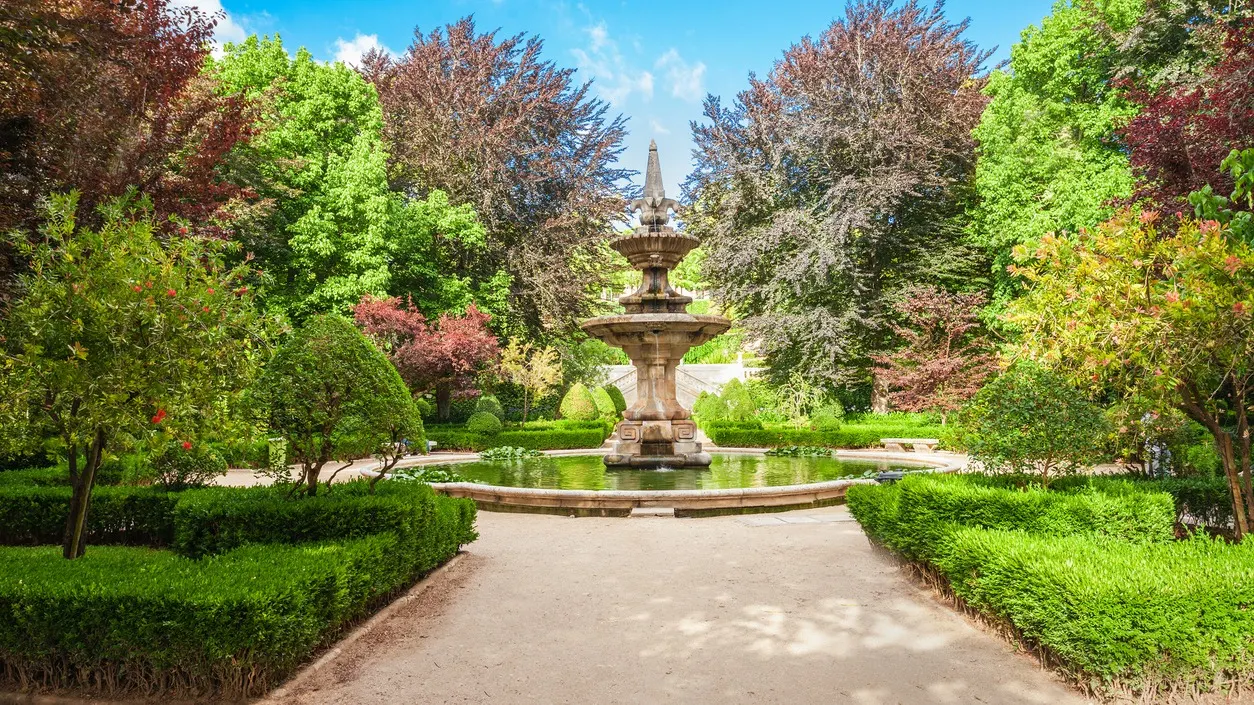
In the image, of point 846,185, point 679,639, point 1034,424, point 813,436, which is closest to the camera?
point 679,639

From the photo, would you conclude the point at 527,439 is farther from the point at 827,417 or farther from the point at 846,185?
the point at 846,185

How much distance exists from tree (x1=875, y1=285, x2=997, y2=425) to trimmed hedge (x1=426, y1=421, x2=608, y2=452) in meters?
11.2

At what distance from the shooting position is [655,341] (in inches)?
509

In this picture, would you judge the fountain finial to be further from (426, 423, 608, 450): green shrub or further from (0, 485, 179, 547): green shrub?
(0, 485, 179, 547): green shrub

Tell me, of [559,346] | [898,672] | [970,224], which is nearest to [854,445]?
[970,224]

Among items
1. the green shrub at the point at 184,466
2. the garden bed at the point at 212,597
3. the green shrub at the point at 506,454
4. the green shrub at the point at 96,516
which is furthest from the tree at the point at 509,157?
the garden bed at the point at 212,597

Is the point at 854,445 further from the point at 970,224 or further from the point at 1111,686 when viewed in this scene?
the point at 1111,686

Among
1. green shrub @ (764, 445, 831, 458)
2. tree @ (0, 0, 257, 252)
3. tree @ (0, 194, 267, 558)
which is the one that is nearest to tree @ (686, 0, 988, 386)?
green shrub @ (764, 445, 831, 458)

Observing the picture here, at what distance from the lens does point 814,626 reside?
5.09m

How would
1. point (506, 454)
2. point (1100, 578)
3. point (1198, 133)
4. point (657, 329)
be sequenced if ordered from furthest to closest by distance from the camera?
point (506, 454) < point (657, 329) < point (1198, 133) < point (1100, 578)

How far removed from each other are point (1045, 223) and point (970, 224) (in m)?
4.00

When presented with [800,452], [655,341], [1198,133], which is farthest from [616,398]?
[1198,133]

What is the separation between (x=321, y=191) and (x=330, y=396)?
19623 millimetres

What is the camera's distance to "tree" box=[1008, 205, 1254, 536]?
5.40m
